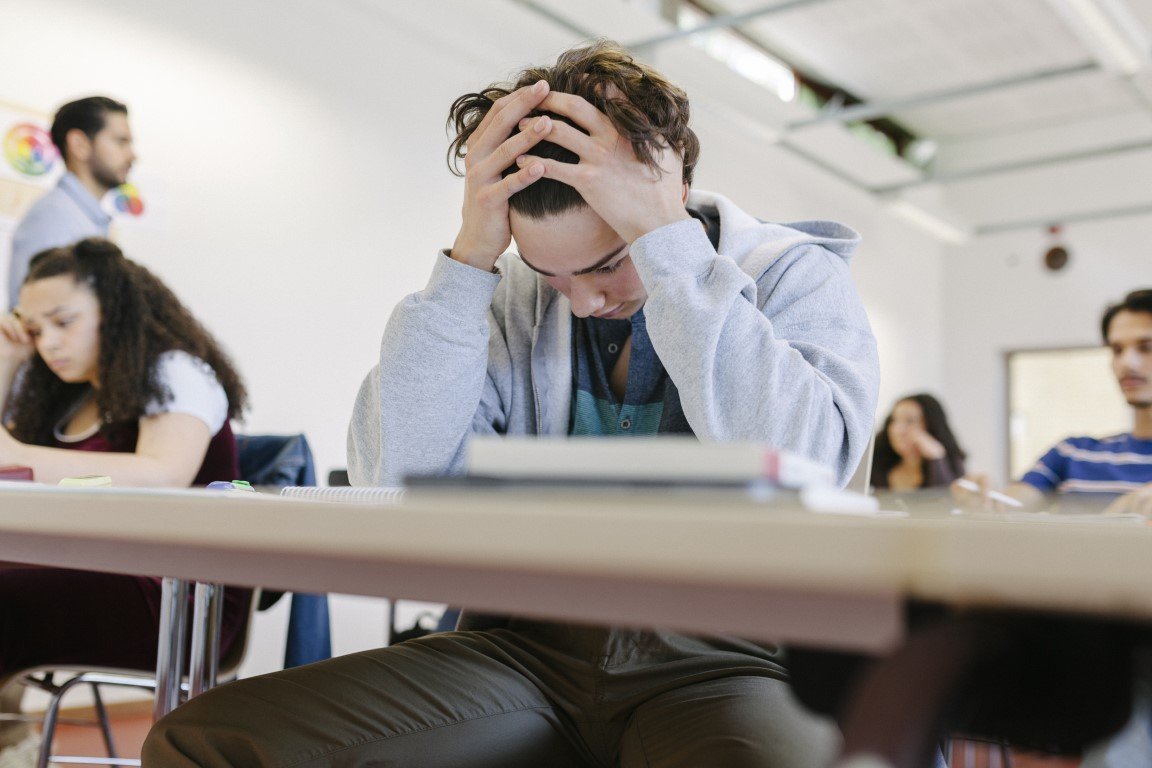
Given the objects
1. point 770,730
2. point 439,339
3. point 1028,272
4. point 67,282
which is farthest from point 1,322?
point 1028,272

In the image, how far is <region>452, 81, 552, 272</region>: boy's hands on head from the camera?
39.1 inches

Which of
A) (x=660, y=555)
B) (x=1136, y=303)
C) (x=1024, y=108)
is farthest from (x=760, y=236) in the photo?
(x=1024, y=108)

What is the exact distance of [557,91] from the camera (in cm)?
105

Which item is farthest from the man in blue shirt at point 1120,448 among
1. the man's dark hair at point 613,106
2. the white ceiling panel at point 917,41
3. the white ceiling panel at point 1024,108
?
the white ceiling panel at point 1024,108

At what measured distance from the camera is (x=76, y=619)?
56.5 inches

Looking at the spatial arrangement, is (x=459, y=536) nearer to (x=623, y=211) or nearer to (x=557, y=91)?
(x=623, y=211)

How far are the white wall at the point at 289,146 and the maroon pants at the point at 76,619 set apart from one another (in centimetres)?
235

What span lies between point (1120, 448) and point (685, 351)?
2504 millimetres

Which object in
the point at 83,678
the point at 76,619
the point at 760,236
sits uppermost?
the point at 760,236

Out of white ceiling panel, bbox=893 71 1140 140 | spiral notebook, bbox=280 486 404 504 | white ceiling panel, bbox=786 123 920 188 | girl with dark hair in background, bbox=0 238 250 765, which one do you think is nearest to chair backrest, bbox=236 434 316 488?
girl with dark hair in background, bbox=0 238 250 765

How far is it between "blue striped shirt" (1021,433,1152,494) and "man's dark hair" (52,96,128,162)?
3.12m

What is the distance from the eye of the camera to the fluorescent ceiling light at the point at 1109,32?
4070mm

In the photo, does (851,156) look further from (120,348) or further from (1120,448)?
(120,348)

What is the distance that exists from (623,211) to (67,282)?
1.53 m
